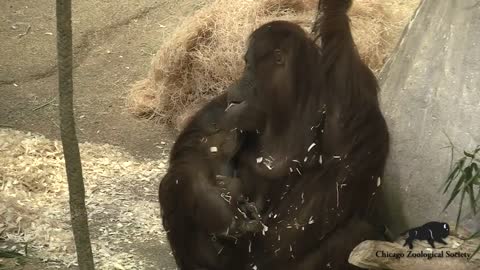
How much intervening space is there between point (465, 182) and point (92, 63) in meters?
2.61

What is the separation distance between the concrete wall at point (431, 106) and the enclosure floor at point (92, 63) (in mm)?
1362

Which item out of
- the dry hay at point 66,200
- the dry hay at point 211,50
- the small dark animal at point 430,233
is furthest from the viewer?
the dry hay at point 211,50

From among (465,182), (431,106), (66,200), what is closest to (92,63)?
(66,200)

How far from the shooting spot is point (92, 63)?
15.4ft

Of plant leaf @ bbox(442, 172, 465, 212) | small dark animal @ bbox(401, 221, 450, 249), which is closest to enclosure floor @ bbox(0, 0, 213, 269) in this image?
small dark animal @ bbox(401, 221, 450, 249)

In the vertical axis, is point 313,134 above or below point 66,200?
above

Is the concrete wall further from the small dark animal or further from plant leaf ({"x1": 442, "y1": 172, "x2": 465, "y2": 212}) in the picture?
plant leaf ({"x1": 442, "y1": 172, "x2": 465, "y2": 212})

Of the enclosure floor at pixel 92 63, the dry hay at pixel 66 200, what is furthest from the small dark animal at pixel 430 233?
the enclosure floor at pixel 92 63

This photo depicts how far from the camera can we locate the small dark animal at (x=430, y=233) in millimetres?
2658

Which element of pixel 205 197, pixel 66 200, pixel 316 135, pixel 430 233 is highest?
pixel 316 135

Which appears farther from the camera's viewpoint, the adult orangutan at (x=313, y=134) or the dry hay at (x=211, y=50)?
the dry hay at (x=211, y=50)

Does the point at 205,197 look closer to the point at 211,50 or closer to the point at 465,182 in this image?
the point at 465,182

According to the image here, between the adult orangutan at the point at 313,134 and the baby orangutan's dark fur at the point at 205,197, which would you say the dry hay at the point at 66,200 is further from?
the adult orangutan at the point at 313,134

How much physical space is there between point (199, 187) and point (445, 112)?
2.54ft
